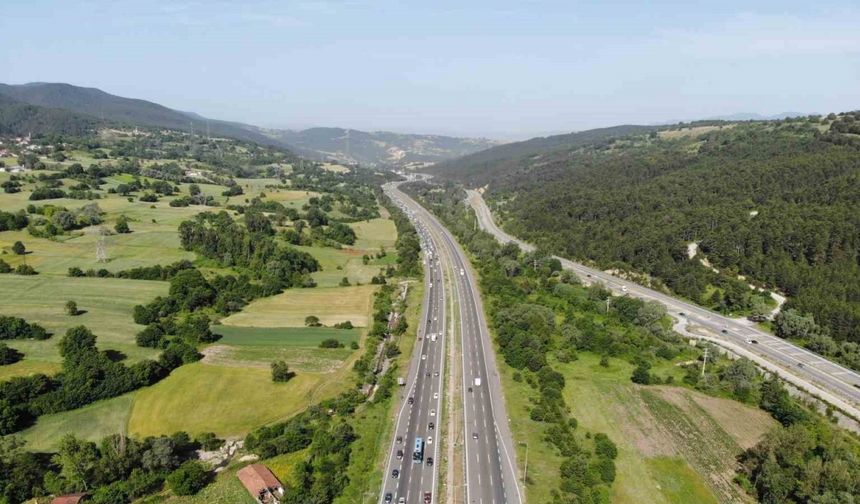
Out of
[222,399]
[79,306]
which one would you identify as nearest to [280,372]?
[222,399]

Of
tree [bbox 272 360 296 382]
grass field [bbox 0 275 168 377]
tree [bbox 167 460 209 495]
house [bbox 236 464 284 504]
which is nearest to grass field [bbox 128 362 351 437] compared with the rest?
tree [bbox 272 360 296 382]

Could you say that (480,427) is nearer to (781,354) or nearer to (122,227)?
(781,354)

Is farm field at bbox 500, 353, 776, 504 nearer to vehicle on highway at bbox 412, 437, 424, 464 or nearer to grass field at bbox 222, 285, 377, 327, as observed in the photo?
vehicle on highway at bbox 412, 437, 424, 464

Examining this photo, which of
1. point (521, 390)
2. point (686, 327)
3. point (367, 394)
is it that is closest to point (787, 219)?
point (686, 327)

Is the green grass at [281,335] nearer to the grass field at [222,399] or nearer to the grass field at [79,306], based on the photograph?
the grass field at [222,399]

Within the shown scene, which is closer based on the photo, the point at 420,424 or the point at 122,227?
the point at 420,424

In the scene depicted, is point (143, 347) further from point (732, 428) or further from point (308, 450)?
point (732, 428)
